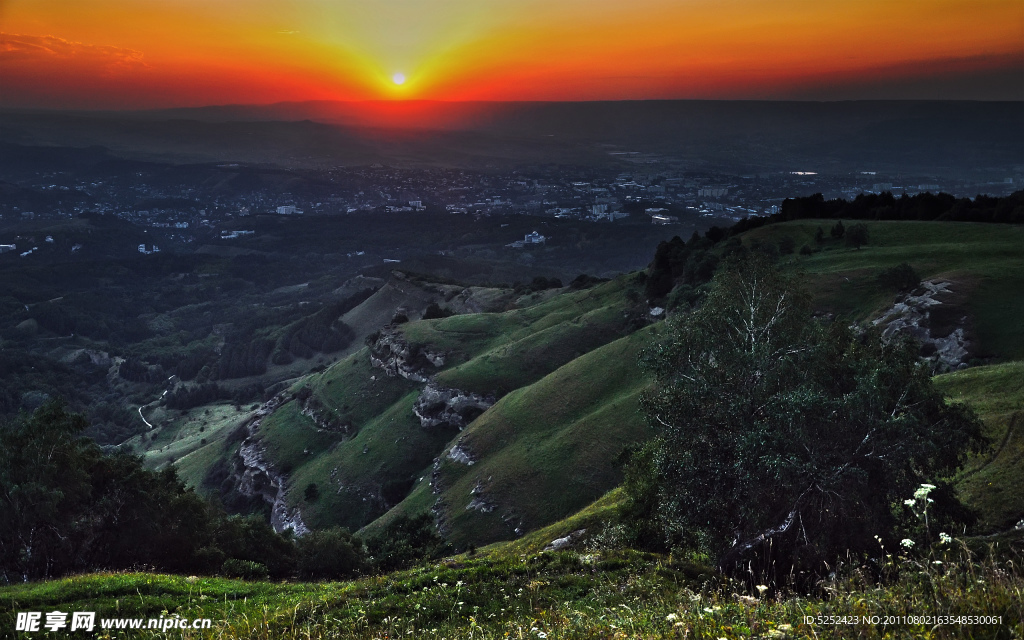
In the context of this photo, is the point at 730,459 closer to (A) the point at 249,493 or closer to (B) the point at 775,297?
(B) the point at 775,297

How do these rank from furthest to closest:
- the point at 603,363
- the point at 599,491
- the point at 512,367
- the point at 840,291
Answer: the point at 512,367
the point at 603,363
the point at 840,291
the point at 599,491

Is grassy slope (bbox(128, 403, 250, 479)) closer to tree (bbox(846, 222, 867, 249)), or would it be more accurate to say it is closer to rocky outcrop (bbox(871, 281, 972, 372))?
rocky outcrop (bbox(871, 281, 972, 372))

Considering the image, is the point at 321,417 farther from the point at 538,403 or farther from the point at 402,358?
the point at 538,403

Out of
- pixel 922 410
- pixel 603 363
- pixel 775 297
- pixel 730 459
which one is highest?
pixel 775 297

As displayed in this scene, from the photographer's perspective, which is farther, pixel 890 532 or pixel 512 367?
pixel 512 367

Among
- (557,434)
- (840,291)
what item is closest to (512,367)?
(557,434)

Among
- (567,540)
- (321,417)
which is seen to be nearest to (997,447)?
(567,540)
